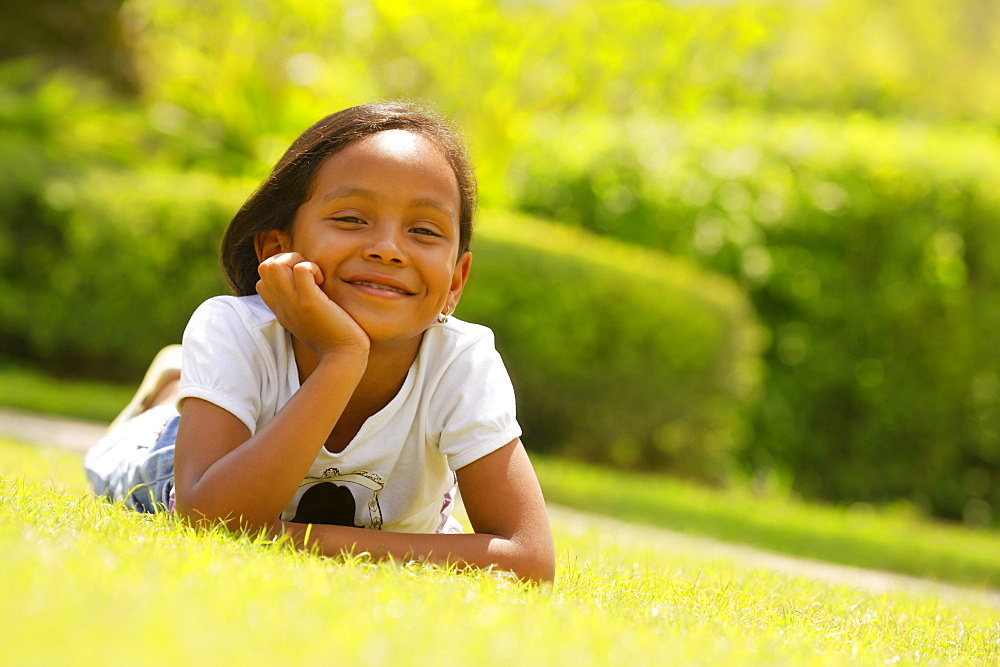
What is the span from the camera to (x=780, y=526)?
7.66 m

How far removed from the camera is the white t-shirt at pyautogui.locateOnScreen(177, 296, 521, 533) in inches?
123

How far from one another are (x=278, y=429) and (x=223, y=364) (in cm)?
33

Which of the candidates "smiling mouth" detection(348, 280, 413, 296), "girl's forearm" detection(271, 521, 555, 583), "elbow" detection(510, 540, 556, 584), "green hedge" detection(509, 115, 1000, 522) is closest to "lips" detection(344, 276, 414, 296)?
A: "smiling mouth" detection(348, 280, 413, 296)

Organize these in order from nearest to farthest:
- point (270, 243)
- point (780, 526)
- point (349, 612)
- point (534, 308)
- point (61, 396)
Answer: point (349, 612) → point (270, 243) → point (780, 526) → point (61, 396) → point (534, 308)

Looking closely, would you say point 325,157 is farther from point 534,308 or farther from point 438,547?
point 534,308

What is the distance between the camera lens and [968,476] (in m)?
10.8

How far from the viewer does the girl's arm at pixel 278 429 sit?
2855 mm

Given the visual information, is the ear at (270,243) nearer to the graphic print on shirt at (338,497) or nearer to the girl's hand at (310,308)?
the girl's hand at (310,308)

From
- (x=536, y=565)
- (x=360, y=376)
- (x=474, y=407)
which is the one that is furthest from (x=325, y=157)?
(x=536, y=565)

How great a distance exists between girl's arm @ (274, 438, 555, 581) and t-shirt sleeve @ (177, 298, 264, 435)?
0.37 meters

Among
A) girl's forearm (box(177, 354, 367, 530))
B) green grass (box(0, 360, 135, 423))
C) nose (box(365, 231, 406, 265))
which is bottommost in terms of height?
green grass (box(0, 360, 135, 423))

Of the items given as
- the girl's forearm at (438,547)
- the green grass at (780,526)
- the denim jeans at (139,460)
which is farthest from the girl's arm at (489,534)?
the green grass at (780,526)

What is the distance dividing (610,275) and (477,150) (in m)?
7.16

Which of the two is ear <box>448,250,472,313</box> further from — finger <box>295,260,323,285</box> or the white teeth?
finger <box>295,260,323,285</box>
